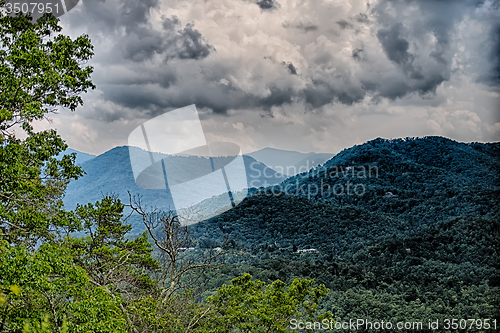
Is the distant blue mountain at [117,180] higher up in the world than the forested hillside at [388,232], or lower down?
higher up

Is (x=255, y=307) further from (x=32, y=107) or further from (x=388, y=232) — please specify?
(x=388, y=232)

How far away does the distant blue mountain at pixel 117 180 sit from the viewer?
72875mm

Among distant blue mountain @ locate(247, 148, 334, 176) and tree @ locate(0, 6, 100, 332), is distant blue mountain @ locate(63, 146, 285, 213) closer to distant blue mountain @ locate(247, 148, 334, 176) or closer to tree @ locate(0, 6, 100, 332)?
distant blue mountain @ locate(247, 148, 334, 176)

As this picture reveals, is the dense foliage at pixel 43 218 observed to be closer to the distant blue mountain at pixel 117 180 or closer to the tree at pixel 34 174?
the tree at pixel 34 174

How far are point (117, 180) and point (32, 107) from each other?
273 feet

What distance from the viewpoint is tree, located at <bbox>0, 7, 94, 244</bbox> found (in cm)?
521

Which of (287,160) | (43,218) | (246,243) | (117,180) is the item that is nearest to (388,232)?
(246,243)

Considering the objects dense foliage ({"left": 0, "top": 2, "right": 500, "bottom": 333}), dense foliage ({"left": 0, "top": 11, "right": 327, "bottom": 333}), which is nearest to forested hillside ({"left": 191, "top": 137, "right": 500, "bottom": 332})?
dense foliage ({"left": 0, "top": 2, "right": 500, "bottom": 333})

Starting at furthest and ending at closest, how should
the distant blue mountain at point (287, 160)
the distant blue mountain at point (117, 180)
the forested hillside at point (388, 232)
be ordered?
1. the distant blue mountain at point (287, 160)
2. the distant blue mountain at point (117, 180)
3. the forested hillside at point (388, 232)

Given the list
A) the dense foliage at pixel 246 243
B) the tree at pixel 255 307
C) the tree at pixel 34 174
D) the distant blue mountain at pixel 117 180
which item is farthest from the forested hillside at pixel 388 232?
the distant blue mountain at pixel 117 180

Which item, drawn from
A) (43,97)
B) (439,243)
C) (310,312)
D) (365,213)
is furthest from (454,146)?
(43,97)

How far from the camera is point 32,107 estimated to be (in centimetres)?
526

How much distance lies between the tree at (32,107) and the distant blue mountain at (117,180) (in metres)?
62.6

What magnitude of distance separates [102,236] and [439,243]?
3936 centimetres
